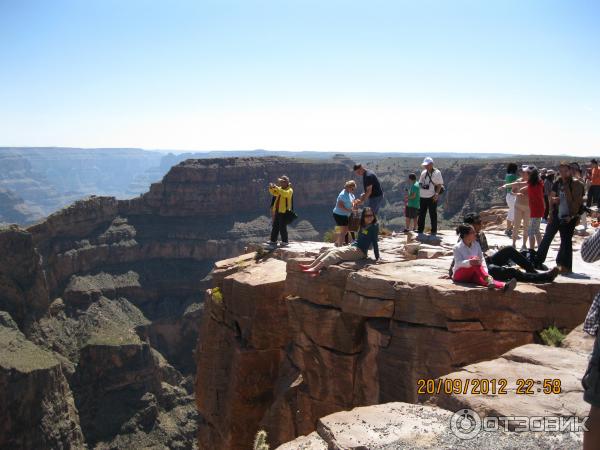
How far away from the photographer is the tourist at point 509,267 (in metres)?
13.7

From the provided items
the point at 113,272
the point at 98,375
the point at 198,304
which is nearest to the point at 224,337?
the point at 98,375

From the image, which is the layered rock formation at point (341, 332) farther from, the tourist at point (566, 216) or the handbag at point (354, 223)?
the handbag at point (354, 223)

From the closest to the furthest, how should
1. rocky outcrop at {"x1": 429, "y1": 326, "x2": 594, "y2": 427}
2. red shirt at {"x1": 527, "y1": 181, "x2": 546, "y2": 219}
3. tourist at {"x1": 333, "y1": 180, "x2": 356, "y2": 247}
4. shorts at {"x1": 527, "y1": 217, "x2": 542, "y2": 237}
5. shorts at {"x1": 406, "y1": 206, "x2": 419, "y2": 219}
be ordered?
rocky outcrop at {"x1": 429, "y1": 326, "x2": 594, "y2": 427} < red shirt at {"x1": 527, "y1": 181, "x2": 546, "y2": 219} < shorts at {"x1": 527, "y1": 217, "x2": 542, "y2": 237} < tourist at {"x1": 333, "y1": 180, "x2": 356, "y2": 247} < shorts at {"x1": 406, "y1": 206, "x2": 419, "y2": 219}

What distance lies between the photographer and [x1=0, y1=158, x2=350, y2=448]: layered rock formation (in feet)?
181

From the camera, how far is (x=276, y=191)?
2091cm

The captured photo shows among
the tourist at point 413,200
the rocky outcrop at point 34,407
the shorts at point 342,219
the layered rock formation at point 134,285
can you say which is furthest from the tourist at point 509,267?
the layered rock formation at point 134,285

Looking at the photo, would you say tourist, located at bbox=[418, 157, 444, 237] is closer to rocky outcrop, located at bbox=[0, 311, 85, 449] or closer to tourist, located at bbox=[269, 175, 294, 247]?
tourist, located at bbox=[269, 175, 294, 247]

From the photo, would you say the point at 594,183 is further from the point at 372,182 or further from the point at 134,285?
→ the point at 134,285

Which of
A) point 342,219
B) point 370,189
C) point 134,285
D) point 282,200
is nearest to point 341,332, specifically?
point 342,219

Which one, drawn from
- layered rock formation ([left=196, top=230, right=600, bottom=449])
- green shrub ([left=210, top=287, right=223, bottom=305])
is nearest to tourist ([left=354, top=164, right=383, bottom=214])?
layered rock formation ([left=196, top=230, right=600, bottom=449])

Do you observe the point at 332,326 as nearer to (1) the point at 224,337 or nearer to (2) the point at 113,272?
(1) the point at 224,337
